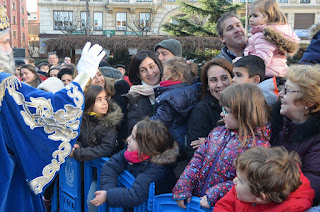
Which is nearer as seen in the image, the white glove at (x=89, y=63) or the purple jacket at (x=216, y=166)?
the purple jacket at (x=216, y=166)

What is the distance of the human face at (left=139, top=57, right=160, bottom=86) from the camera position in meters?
3.65

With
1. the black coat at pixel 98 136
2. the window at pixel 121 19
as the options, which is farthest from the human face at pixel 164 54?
the window at pixel 121 19

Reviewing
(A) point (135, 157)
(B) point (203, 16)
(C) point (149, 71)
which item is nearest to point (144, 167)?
(A) point (135, 157)

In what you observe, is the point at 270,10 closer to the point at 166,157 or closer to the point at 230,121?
the point at 230,121

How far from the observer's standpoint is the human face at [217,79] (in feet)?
9.32

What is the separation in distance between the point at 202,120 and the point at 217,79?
407 mm

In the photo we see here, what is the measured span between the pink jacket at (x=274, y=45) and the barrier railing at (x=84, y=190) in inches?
65.1

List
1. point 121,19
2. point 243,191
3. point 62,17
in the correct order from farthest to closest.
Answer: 1. point 121,19
2. point 62,17
3. point 243,191

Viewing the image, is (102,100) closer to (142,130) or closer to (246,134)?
(142,130)

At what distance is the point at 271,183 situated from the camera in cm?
165

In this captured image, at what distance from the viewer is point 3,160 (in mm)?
2113

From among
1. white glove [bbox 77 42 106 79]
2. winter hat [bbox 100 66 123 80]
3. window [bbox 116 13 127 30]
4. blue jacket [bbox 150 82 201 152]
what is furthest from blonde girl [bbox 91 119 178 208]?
window [bbox 116 13 127 30]

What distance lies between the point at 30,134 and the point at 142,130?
85 centimetres

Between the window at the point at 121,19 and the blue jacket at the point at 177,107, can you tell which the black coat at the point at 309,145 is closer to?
the blue jacket at the point at 177,107
